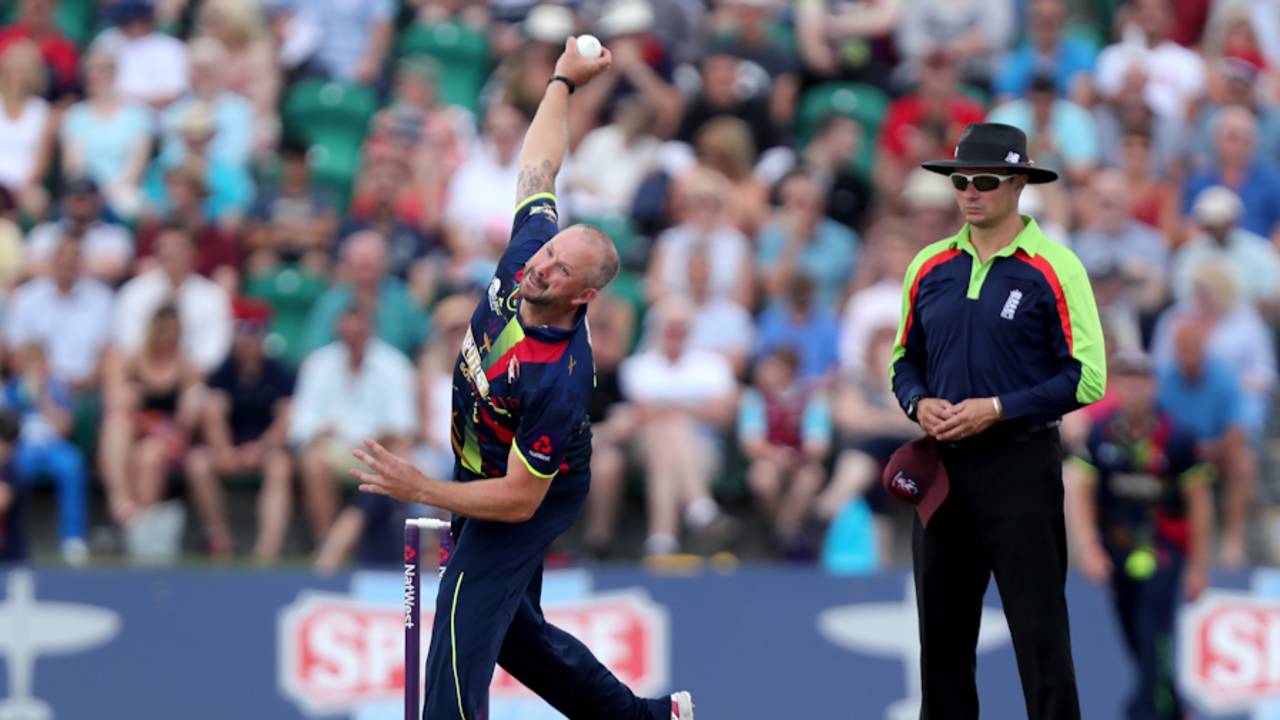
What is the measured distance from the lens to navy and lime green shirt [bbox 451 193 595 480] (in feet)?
24.1

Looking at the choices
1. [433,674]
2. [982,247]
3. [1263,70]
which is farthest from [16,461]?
[1263,70]

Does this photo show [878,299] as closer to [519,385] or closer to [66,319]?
[66,319]

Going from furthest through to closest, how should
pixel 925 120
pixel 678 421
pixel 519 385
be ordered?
1. pixel 925 120
2. pixel 678 421
3. pixel 519 385

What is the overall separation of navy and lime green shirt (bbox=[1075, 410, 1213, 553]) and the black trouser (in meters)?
4.05

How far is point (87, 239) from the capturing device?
1412 centimetres

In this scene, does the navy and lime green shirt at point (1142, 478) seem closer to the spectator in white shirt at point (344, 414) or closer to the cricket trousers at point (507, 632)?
the spectator in white shirt at point (344, 414)

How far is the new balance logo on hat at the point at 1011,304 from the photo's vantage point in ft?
24.6

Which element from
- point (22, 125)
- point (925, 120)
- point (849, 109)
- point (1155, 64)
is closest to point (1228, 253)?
point (925, 120)

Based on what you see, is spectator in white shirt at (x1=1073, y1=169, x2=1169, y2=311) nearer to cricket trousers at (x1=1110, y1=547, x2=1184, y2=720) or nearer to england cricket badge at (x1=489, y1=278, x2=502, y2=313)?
cricket trousers at (x1=1110, y1=547, x2=1184, y2=720)

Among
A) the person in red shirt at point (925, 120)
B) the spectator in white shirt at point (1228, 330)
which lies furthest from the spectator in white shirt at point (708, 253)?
the spectator in white shirt at point (1228, 330)

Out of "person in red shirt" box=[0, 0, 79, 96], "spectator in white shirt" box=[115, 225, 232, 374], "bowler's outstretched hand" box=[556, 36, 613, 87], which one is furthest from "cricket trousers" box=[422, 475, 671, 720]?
"person in red shirt" box=[0, 0, 79, 96]

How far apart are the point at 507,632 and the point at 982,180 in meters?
2.55

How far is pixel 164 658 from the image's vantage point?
12.6 m

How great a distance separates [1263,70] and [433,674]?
1069 cm
